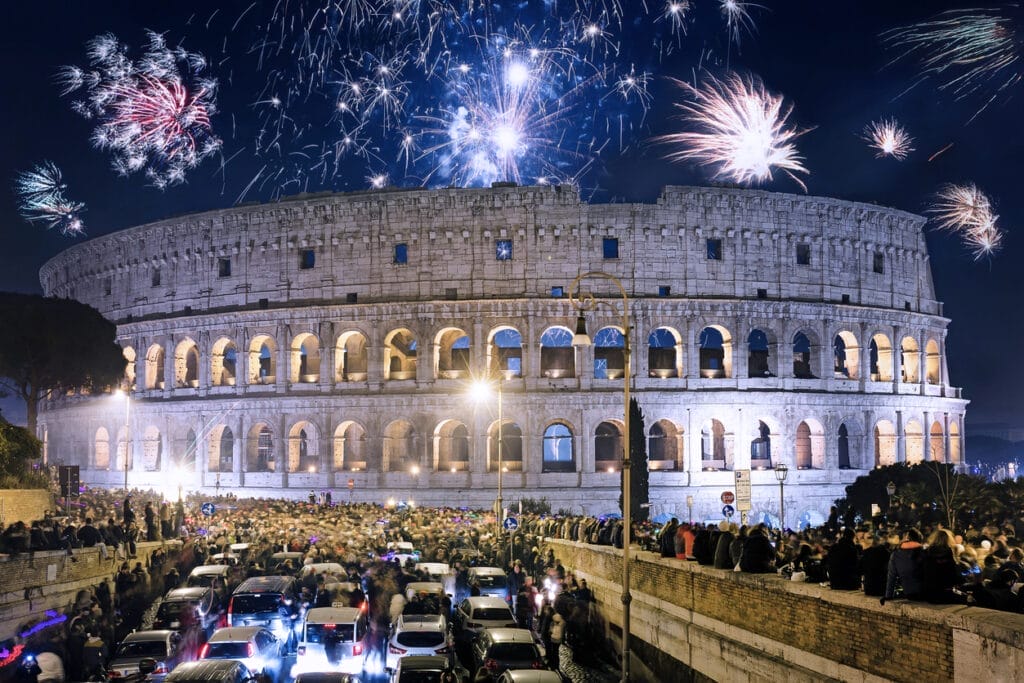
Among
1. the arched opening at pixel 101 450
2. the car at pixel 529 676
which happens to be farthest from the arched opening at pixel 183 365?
the car at pixel 529 676

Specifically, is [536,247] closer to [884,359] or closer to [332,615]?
[884,359]

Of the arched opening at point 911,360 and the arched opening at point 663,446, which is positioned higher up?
the arched opening at point 911,360

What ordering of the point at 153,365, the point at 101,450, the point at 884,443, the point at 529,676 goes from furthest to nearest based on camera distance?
the point at 101,450
the point at 153,365
the point at 884,443
the point at 529,676

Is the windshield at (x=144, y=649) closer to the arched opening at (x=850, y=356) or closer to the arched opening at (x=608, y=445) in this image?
the arched opening at (x=608, y=445)

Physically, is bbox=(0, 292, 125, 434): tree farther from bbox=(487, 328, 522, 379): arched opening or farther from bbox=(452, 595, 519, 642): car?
bbox=(452, 595, 519, 642): car

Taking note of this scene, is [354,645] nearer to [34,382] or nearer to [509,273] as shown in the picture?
[509,273]

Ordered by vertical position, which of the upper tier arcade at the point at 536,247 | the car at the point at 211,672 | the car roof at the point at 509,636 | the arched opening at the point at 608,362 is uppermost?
the upper tier arcade at the point at 536,247

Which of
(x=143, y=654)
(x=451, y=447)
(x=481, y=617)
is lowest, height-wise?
(x=143, y=654)

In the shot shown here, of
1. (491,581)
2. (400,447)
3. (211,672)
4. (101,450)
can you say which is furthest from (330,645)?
(101,450)
